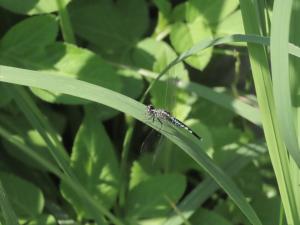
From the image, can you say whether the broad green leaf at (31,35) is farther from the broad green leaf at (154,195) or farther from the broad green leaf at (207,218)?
the broad green leaf at (207,218)

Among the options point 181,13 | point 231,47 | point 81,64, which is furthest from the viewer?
point 231,47

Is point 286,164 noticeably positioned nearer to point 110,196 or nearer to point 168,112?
point 168,112

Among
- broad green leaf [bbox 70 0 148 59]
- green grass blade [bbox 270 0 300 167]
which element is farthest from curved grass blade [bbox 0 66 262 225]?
broad green leaf [bbox 70 0 148 59]

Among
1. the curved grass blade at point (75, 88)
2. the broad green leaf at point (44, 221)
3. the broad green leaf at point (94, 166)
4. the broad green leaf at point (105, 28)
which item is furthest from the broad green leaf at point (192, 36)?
the broad green leaf at point (44, 221)

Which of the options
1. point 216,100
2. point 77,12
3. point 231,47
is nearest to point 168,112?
point 216,100

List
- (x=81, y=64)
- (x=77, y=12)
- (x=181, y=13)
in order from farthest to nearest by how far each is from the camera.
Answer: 1. (x=77, y=12)
2. (x=181, y=13)
3. (x=81, y=64)
